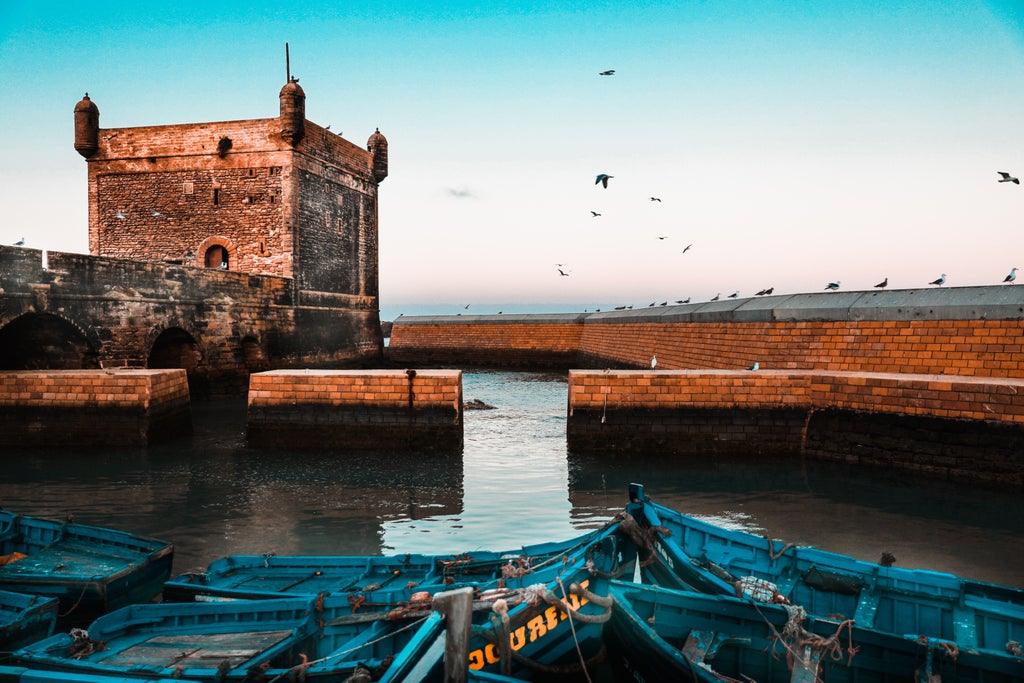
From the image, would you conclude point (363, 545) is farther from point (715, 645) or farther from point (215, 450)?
point (215, 450)

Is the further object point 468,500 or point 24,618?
point 468,500

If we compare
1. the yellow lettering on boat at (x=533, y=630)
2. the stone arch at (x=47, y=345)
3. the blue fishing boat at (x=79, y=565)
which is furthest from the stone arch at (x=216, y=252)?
the yellow lettering on boat at (x=533, y=630)

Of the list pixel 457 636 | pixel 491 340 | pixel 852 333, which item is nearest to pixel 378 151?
pixel 491 340

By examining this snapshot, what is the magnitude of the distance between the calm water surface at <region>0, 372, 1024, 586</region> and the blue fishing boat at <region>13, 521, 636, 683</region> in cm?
263

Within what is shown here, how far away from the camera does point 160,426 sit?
559 inches

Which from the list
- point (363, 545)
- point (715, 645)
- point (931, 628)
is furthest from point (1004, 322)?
point (363, 545)

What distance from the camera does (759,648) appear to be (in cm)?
441

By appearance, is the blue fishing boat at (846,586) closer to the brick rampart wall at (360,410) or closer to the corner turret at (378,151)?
the brick rampart wall at (360,410)

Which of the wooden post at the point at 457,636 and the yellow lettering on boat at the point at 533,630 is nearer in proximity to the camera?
the wooden post at the point at 457,636

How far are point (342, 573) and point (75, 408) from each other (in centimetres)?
1076

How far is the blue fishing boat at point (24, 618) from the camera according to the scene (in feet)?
15.6

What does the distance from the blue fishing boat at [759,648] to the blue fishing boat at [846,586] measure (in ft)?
1.69

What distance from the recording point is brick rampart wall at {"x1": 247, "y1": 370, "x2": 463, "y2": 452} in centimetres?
1312

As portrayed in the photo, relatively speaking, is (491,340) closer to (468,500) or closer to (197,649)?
(468,500)
